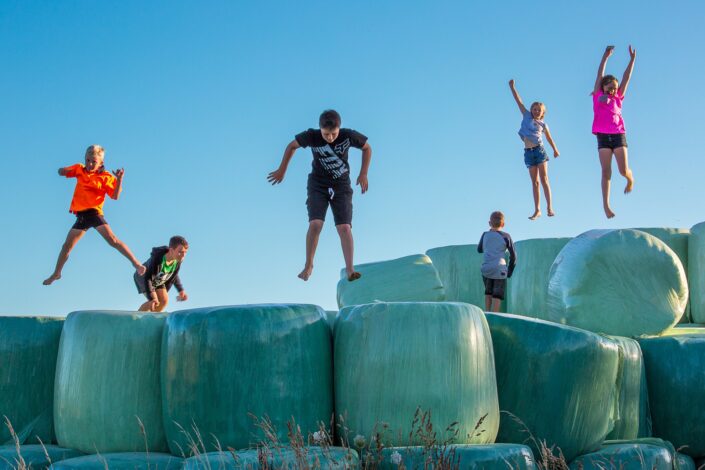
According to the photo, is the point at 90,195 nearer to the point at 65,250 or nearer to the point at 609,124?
the point at 65,250

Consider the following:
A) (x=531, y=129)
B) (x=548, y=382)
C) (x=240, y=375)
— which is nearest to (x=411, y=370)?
(x=240, y=375)

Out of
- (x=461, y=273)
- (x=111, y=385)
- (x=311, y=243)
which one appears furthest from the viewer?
(x=461, y=273)

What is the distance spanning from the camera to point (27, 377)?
556 centimetres

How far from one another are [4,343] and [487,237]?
4.94m

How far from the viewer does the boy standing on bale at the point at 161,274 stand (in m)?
8.89

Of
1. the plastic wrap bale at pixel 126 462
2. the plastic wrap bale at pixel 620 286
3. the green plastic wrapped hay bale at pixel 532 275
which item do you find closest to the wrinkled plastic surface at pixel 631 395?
the plastic wrap bale at pixel 620 286

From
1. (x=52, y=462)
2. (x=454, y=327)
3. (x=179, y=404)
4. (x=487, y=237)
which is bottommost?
(x=52, y=462)

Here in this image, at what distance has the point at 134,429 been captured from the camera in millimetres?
5035

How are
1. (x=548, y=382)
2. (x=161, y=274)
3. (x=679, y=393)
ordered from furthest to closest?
(x=161, y=274) → (x=679, y=393) → (x=548, y=382)

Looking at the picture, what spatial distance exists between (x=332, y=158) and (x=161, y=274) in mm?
2639

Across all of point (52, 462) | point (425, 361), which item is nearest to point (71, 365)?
point (52, 462)

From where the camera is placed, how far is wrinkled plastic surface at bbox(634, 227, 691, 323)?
9383mm

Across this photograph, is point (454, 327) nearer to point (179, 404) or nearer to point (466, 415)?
point (466, 415)

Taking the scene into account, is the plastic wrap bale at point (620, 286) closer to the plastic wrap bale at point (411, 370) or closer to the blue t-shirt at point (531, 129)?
the plastic wrap bale at point (411, 370)
